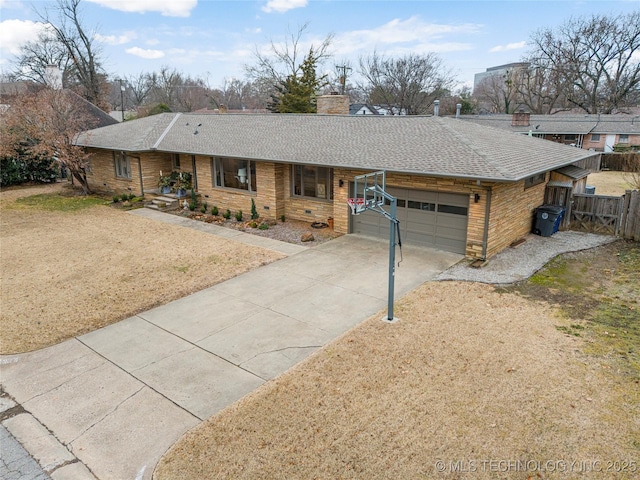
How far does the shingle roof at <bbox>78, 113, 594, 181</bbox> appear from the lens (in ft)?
39.4

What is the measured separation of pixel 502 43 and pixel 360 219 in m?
47.1

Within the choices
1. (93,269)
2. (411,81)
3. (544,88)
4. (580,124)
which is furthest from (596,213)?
(544,88)

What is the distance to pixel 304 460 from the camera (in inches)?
197

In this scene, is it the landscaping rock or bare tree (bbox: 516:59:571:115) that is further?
bare tree (bbox: 516:59:571:115)

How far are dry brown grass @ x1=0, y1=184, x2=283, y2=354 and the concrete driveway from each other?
674 mm

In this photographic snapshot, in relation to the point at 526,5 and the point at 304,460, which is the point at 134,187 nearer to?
the point at 304,460

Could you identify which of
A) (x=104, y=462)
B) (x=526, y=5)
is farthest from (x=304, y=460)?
(x=526, y=5)

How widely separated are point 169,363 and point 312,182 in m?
10.1

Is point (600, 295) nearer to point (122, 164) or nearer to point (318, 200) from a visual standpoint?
point (318, 200)

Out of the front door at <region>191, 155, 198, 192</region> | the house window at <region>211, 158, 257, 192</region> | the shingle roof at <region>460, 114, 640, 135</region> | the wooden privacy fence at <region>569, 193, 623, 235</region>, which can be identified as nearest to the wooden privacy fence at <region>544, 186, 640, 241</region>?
the wooden privacy fence at <region>569, 193, 623, 235</region>

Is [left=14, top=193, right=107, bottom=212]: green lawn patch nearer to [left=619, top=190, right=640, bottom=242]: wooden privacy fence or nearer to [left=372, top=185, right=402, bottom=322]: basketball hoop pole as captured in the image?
[left=372, top=185, right=402, bottom=322]: basketball hoop pole

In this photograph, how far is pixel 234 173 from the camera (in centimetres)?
1800

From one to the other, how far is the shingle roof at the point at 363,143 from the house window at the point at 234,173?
0.66 metres

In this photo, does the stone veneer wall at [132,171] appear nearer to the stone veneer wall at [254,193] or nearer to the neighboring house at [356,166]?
the neighboring house at [356,166]
